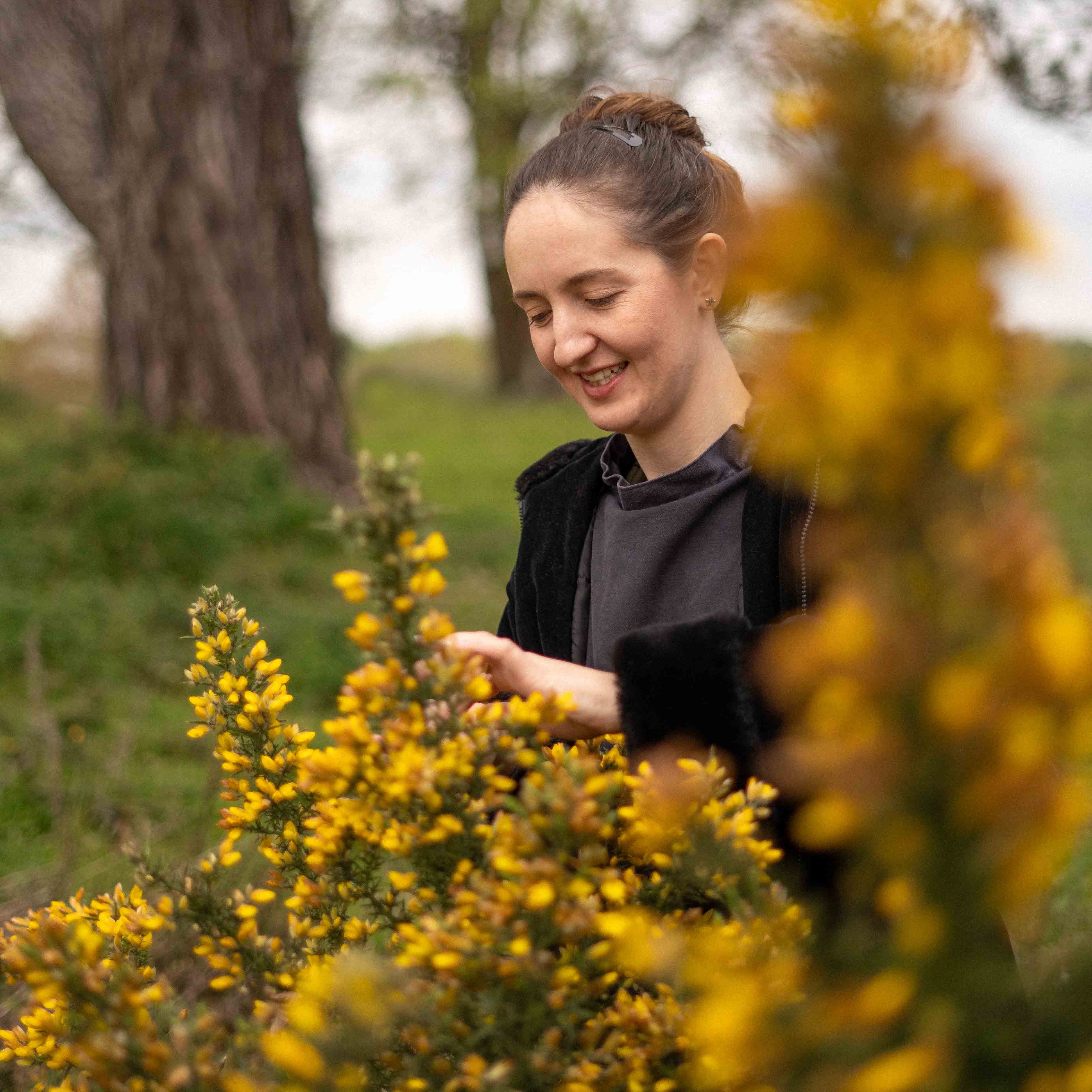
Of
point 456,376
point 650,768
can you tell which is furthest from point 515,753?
point 456,376

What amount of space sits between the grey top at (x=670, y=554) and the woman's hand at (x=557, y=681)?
54 cm

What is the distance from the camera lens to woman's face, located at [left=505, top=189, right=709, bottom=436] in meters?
2.28

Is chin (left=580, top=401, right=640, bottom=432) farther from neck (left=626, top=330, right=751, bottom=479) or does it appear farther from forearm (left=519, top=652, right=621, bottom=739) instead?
forearm (left=519, top=652, right=621, bottom=739)

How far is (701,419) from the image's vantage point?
2.50 m

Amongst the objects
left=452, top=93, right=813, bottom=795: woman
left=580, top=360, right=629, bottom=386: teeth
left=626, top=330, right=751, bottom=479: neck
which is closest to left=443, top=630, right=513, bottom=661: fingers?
left=452, top=93, right=813, bottom=795: woman

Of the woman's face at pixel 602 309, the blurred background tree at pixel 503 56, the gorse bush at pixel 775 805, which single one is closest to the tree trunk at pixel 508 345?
the blurred background tree at pixel 503 56

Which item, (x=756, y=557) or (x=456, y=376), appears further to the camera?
(x=456, y=376)

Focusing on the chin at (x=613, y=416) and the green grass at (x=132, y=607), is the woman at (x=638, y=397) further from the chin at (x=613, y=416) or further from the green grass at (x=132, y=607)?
the green grass at (x=132, y=607)

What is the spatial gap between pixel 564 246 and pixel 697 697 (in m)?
1.05

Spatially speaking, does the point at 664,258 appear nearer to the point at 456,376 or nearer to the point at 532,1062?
the point at 532,1062

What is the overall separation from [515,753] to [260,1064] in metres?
0.47

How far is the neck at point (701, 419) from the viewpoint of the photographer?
2494 mm

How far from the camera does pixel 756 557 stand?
2152mm

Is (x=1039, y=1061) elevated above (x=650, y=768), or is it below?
below
